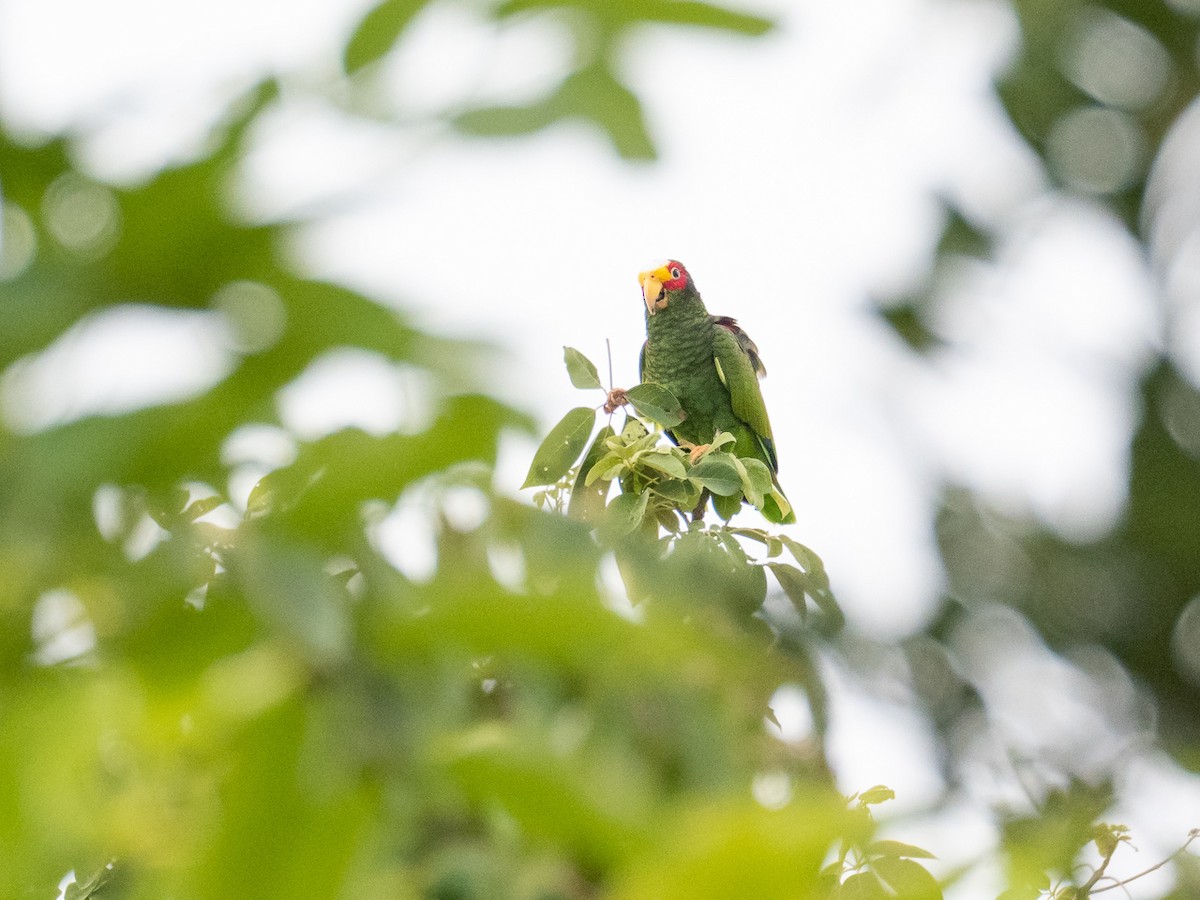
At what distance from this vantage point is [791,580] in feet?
4.21

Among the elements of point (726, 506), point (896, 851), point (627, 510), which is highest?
point (896, 851)

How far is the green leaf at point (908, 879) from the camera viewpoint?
0.18 meters

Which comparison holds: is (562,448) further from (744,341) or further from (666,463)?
(744,341)

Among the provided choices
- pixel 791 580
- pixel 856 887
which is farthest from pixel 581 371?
pixel 856 887

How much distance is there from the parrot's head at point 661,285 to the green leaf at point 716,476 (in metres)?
1.60

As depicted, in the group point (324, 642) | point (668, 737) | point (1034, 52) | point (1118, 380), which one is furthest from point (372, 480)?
point (1118, 380)

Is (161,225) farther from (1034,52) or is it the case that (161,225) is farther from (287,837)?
(1034,52)

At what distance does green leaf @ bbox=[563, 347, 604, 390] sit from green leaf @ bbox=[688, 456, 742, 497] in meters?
0.16

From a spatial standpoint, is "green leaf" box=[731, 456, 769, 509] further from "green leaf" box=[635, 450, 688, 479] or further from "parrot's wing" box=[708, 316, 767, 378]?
"parrot's wing" box=[708, 316, 767, 378]

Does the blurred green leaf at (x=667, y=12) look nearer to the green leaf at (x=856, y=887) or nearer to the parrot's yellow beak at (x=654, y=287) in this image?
the green leaf at (x=856, y=887)

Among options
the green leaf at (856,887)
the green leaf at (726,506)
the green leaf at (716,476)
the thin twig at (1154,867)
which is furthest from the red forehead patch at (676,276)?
the green leaf at (856,887)

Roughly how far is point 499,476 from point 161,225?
0.19ft

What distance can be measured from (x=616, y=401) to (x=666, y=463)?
25cm

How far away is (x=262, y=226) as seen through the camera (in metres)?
0.14
